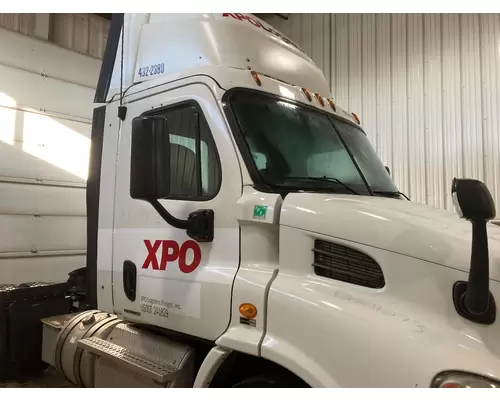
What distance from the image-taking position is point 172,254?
103 inches

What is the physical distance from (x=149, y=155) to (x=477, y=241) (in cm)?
145

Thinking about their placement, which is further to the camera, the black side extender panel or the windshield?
the black side extender panel

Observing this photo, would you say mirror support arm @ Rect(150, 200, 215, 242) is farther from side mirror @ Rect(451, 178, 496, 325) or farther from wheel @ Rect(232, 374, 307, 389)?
side mirror @ Rect(451, 178, 496, 325)

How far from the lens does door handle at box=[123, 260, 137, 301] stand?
283 centimetres

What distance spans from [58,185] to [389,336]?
17.0 ft

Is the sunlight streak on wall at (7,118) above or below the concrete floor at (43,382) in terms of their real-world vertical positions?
above

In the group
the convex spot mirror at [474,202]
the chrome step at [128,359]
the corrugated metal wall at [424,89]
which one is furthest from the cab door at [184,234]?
the corrugated metal wall at [424,89]

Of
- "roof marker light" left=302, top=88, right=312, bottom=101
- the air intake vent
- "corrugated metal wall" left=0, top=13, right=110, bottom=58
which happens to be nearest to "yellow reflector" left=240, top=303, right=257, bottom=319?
the air intake vent

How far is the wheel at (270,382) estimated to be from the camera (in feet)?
6.76

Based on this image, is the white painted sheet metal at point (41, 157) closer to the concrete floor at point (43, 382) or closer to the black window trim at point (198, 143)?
the concrete floor at point (43, 382)

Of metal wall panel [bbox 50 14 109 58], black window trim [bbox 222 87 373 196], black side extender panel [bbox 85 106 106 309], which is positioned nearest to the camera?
black window trim [bbox 222 87 373 196]

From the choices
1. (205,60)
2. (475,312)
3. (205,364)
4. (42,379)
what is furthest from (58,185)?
(475,312)

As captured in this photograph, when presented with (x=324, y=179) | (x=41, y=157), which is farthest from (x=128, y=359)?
(x=41, y=157)

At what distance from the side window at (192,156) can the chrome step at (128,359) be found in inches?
37.5
